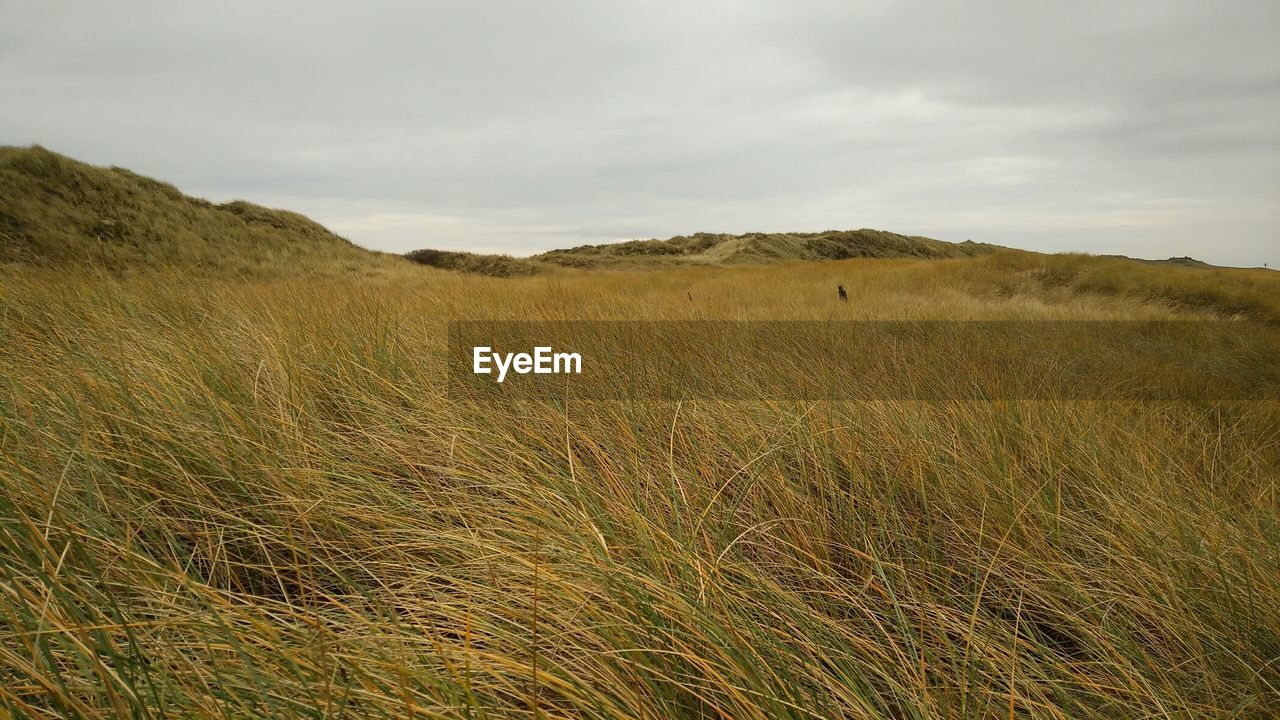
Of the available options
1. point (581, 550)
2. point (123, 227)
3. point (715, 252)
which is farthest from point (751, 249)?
point (581, 550)

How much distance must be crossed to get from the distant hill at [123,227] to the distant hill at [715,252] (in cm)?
519

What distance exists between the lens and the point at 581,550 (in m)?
1.27

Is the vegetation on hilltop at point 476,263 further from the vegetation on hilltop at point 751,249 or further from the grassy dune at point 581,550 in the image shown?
the grassy dune at point 581,550

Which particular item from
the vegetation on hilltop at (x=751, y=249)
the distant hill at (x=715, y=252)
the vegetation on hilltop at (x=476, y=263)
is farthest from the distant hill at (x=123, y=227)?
the vegetation on hilltop at (x=751, y=249)

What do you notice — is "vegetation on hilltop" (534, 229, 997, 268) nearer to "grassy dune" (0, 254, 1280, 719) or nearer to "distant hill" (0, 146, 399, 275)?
"distant hill" (0, 146, 399, 275)

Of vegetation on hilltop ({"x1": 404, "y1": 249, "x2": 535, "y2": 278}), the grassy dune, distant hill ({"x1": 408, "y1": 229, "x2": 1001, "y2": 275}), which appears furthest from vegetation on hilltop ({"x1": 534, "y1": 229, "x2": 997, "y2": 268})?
the grassy dune

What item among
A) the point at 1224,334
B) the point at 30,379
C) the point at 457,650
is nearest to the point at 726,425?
the point at 457,650

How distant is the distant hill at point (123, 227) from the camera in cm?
1039

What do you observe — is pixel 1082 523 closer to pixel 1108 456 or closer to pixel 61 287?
pixel 1108 456

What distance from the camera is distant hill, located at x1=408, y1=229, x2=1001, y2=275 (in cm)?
2192

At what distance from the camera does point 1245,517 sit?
1.75 m

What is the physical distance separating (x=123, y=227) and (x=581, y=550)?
16277 mm

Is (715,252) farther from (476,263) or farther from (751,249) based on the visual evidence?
(476,263)

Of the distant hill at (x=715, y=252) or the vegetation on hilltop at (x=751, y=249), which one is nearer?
the distant hill at (x=715, y=252)
